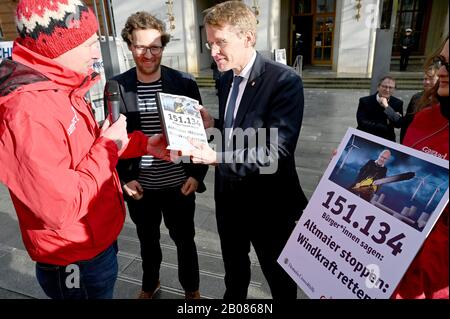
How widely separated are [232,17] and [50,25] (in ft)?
2.79

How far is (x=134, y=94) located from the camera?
80.6 inches

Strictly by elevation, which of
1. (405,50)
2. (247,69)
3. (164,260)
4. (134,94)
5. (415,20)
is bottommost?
(164,260)

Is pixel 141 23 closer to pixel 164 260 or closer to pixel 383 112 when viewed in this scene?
pixel 164 260

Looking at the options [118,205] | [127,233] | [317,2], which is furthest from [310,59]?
[118,205]

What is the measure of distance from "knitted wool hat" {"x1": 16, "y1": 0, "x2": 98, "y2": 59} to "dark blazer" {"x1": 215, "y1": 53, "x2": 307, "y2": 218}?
0.88 metres

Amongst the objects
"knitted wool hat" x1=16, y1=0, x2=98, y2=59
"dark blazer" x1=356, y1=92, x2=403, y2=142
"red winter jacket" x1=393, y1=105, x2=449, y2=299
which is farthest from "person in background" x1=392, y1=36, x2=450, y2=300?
"dark blazer" x1=356, y1=92, x2=403, y2=142

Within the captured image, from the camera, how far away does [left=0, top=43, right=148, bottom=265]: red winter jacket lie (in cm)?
105

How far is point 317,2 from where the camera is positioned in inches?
645

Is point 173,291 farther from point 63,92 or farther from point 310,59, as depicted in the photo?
Result: point 310,59

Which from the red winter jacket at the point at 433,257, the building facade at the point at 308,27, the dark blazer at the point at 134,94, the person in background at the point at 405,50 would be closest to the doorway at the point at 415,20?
the building facade at the point at 308,27

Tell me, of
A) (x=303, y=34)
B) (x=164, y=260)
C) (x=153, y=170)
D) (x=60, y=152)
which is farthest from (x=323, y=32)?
(x=60, y=152)

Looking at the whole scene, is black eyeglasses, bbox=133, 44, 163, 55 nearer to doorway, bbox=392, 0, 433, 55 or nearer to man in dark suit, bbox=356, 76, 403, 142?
man in dark suit, bbox=356, 76, 403, 142

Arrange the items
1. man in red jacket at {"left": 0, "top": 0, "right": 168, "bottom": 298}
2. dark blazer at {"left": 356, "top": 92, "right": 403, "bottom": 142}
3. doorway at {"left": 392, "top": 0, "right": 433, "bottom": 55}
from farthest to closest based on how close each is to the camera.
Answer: doorway at {"left": 392, "top": 0, "right": 433, "bottom": 55}
dark blazer at {"left": 356, "top": 92, "right": 403, "bottom": 142}
man in red jacket at {"left": 0, "top": 0, "right": 168, "bottom": 298}

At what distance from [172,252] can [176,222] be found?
89 centimetres
